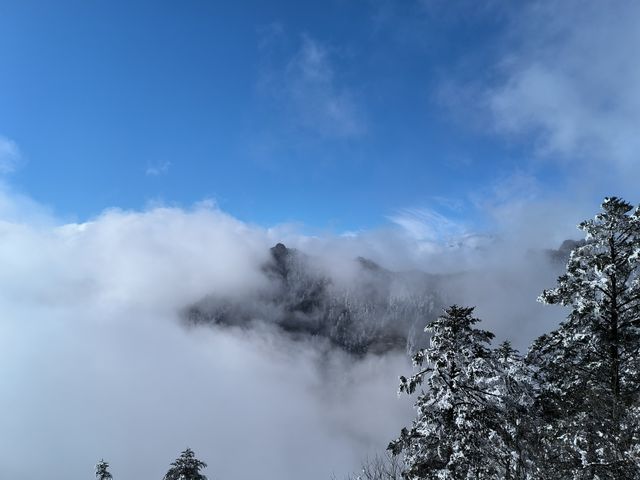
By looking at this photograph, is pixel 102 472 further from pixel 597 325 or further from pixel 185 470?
pixel 597 325

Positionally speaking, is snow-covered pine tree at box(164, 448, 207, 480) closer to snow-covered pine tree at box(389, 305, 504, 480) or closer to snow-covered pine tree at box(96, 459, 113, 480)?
snow-covered pine tree at box(96, 459, 113, 480)

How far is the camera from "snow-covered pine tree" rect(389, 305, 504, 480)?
50.8ft

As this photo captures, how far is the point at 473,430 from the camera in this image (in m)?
15.7

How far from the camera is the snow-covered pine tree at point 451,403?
15.5m

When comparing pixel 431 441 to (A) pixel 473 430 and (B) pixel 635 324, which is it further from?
(B) pixel 635 324

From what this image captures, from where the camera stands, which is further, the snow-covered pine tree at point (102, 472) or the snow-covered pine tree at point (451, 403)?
the snow-covered pine tree at point (102, 472)

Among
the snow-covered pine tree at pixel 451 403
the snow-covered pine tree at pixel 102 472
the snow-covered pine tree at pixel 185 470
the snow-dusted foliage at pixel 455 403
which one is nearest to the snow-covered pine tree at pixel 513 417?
the snow-dusted foliage at pixel 455 403

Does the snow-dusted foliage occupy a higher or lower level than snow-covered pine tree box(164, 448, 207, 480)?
higher

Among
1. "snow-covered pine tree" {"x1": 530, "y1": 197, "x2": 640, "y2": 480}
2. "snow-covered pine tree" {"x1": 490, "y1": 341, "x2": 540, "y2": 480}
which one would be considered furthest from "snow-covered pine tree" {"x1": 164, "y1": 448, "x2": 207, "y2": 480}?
"snow-covered pine tree" {"x1": 530, "y1": 197, "x2": 640, "y2": 480}

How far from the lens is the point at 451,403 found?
1616 centimetres

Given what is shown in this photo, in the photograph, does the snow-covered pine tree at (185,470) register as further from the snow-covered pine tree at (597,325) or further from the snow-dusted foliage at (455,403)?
the snow-covered pine tree at (597,325)

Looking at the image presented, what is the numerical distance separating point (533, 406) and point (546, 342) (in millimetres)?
2440

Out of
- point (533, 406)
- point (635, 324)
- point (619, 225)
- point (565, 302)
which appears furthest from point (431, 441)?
point (619, 225)

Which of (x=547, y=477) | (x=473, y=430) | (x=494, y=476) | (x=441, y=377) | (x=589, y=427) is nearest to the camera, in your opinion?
(x=547, y=477)
